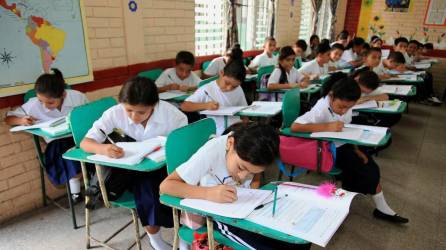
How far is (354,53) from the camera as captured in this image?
6.48 metres

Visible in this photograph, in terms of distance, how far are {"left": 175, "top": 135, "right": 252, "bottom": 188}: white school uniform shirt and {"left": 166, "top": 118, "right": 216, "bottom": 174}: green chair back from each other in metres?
0.16

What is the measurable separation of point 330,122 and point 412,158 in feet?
6.89

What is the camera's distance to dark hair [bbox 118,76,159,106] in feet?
5.27

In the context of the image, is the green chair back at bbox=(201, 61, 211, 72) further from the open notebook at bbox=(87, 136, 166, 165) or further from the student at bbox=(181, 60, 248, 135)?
the open notebook at bbox=(87, 136, 166, 165)

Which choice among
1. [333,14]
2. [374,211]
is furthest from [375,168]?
[333,14]

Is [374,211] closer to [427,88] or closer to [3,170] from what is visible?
[3,170]

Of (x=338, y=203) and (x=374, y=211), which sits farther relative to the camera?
(x=374, y=211)

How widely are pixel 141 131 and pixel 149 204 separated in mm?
441

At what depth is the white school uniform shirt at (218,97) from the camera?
269 cm

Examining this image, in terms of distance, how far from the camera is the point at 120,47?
10.2ft

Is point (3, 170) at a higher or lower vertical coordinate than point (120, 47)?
lower

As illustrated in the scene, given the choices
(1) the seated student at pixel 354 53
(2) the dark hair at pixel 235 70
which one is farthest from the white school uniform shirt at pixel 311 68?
(2) the dark hair at pixel 235 70

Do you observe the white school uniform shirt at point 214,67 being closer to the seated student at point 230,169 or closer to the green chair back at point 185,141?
the green chair back at point 185,141

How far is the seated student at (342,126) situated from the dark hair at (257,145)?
105 centimetres
